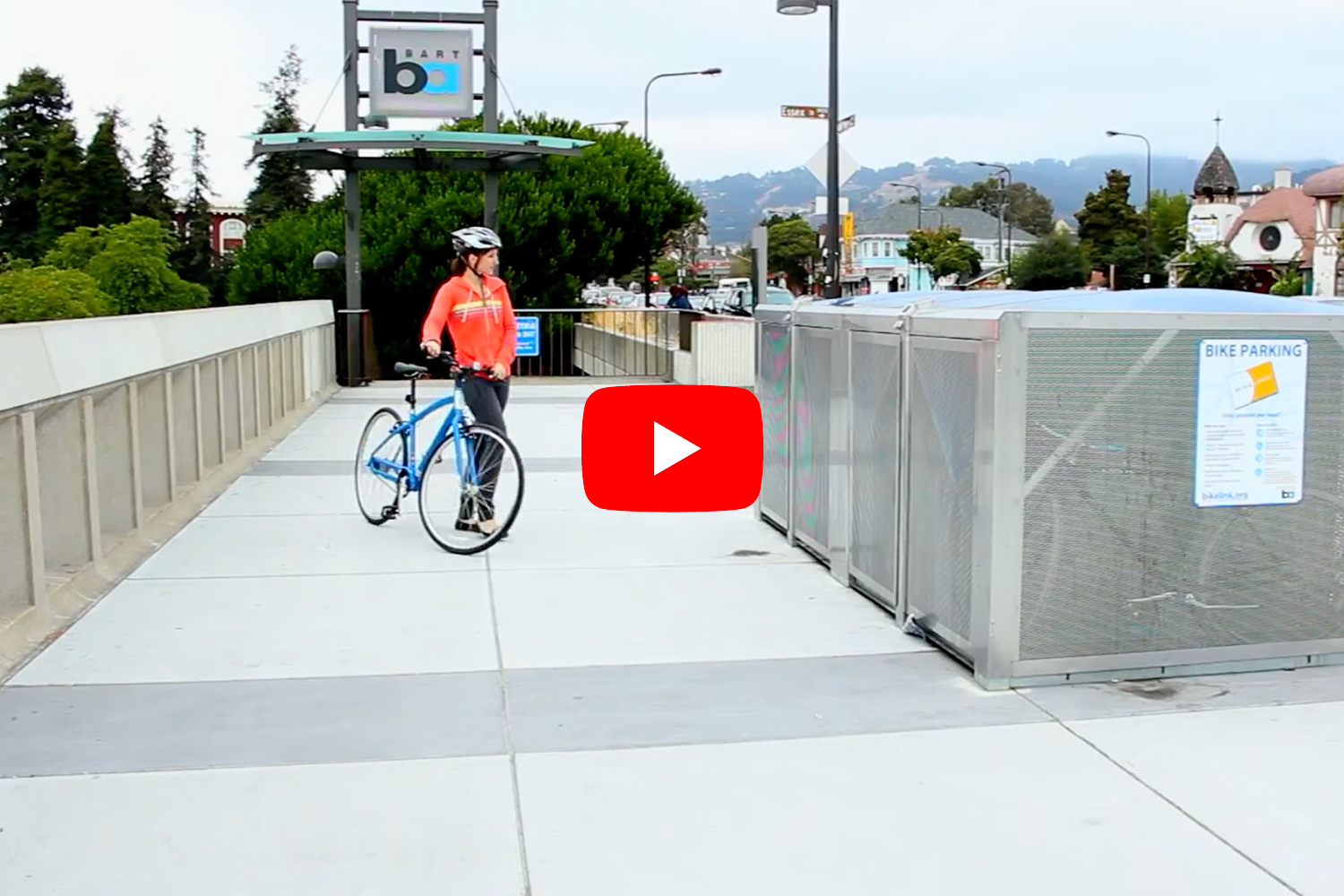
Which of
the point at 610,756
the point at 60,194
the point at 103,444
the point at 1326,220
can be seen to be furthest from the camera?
the point at 1326,220

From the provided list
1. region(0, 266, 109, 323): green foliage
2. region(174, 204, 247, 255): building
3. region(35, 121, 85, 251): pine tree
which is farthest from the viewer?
region(174, 204, 247, 255): building

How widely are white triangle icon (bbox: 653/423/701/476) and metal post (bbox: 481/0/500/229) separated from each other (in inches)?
376

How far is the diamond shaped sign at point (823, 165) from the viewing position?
22.0 meters

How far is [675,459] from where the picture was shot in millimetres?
Answer: 11086

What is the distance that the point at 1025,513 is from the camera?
17.9 feet

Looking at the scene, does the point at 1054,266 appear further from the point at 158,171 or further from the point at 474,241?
the point at 474,241

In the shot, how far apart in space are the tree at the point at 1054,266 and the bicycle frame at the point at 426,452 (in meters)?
77.4

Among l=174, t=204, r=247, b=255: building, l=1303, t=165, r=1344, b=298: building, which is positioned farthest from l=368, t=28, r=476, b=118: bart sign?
l=174, t=204, r=247, b=255: building

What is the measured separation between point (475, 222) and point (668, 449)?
16701 mm

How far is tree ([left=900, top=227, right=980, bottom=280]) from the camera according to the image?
378 feet

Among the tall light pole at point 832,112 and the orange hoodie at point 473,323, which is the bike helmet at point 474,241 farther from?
the tall light pole at point 832,112

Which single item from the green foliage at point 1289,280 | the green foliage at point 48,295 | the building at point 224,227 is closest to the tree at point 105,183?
the building at point 224,227

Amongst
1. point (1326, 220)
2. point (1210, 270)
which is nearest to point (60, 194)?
point (1210, 270)

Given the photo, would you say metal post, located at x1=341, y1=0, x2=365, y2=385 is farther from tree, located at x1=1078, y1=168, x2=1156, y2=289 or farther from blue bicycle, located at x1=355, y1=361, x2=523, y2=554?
tree, located at x1=1078, y1=168, x2=1156, y2=289
